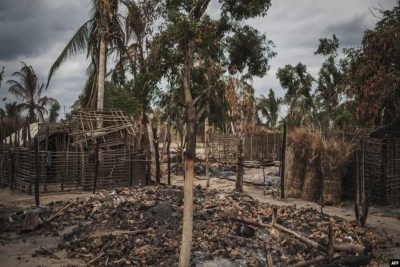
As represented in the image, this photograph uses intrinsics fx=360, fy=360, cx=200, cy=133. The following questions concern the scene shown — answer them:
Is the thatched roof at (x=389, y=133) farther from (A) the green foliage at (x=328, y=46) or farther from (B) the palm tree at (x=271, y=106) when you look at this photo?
(B) the palm tree at (x=271, y=106)

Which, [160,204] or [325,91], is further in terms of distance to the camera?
[325,91]

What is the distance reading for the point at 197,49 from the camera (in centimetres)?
677

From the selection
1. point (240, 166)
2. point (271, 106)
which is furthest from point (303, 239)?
point (271, 106)

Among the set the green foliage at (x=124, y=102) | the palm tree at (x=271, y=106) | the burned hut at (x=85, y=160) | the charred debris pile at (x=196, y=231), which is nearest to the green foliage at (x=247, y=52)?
the charred debris pile at (x=196, y=231)

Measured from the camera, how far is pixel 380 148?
11.9 m

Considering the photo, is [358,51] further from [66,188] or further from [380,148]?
[66,188]

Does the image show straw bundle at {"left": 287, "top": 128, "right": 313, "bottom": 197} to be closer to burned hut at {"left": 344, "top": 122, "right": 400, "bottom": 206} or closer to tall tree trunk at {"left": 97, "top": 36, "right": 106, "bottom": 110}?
burned hut at {"left": 344, "top": 122, "right": 400, "bottom": 206}

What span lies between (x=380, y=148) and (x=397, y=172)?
94 cm

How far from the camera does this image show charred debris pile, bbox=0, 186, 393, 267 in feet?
23.5

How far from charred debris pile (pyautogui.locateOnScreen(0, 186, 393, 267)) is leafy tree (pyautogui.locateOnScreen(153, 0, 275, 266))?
1.81m

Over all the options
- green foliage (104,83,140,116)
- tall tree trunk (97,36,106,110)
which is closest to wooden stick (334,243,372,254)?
tall tree trunk (97,36,106,110)

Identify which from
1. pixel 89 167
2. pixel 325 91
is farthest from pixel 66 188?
pixel 325 91

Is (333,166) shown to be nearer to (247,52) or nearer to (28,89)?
(247,52)

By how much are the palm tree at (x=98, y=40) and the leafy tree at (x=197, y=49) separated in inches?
367
